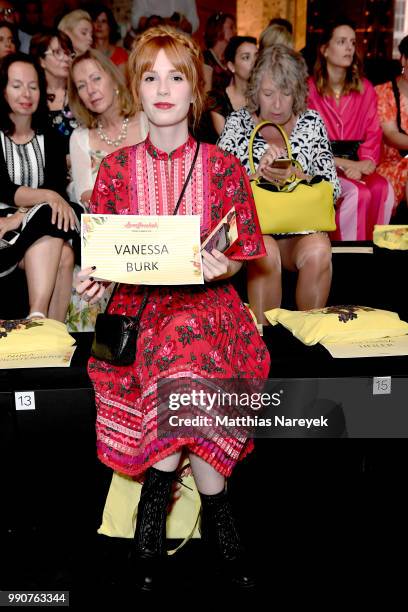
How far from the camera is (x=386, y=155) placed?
443cm

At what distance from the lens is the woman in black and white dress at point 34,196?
3092mm

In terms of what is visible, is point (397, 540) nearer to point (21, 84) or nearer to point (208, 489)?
point (208, 489)

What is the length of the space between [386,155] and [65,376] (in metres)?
2.92

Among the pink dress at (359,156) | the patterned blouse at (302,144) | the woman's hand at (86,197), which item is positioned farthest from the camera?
the pink dress at (359,156)

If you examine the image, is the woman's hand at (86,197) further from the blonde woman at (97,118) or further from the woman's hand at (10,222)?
the woman's hand at (10,222)

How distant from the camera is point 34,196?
3227 millimetres

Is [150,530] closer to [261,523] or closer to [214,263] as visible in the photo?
[261,523]

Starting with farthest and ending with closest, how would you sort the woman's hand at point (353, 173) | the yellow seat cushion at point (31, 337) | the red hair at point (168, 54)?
the woman's hand at point (353, 173) → the yellow seat cushion at point (31, 337) → the red hair at point (168, 54)

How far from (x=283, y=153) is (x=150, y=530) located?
1.82 metres

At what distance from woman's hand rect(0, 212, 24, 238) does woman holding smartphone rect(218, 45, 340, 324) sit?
974 millimetres

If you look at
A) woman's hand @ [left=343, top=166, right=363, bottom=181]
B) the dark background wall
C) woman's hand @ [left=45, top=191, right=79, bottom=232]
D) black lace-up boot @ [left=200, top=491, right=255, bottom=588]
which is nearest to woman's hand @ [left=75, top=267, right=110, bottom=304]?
black lace-up boot @ [left=200, top=491, right=255, bottom=588]

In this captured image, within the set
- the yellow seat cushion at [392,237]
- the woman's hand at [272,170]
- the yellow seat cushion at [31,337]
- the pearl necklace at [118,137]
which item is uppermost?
the pearl necklace at [118,137]

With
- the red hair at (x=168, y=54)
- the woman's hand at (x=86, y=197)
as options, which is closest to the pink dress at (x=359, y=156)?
the woman's hand at (x=86, y=197)

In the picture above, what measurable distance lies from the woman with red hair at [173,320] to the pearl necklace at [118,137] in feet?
3.91
